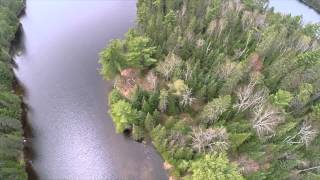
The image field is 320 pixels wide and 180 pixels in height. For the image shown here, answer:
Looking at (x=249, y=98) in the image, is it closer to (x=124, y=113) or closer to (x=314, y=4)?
(x=124, y=113)

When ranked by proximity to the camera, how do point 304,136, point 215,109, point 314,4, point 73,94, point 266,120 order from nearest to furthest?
point 266,120 < point 304,136 < point 215,109 < point 73,94 < point 314,4

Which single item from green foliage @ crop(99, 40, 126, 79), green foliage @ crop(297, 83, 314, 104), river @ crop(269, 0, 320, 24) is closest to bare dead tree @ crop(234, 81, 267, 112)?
green foliage @ crop(297, 83, 314, 104)

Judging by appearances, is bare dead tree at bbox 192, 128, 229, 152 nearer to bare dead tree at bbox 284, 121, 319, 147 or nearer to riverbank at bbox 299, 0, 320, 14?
bare dead tree at bbox 284, 121, 319, 147

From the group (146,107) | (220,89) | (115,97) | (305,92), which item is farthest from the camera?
(115,97)

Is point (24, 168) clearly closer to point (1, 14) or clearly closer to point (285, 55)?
point (1, 14)

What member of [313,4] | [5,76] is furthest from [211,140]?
[313,4]

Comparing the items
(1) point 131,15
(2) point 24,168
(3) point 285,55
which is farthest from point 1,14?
(3) point 285,55
